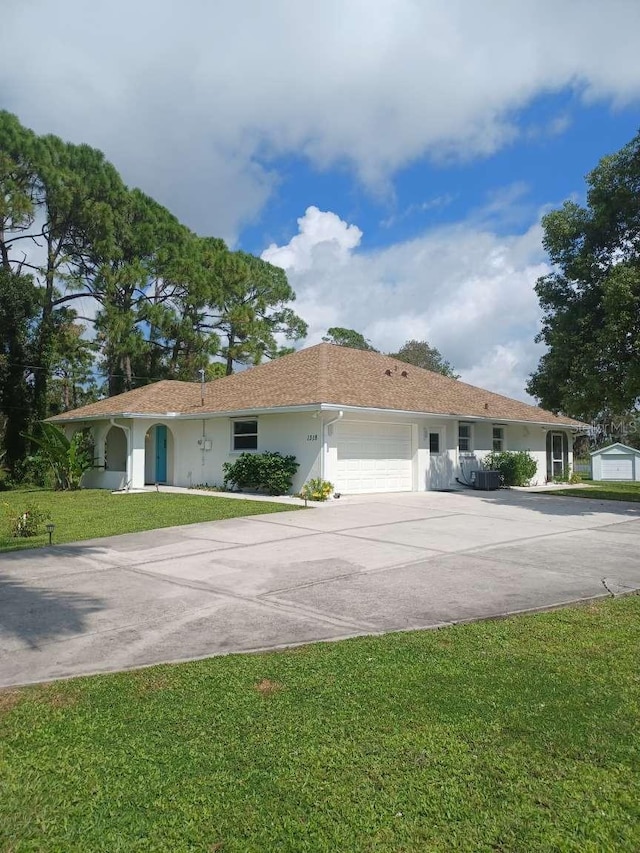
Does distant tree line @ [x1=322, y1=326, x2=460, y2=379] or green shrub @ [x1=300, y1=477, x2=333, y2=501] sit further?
distant tree line @ [x1=322, y1=326, x2=460, y2=379]

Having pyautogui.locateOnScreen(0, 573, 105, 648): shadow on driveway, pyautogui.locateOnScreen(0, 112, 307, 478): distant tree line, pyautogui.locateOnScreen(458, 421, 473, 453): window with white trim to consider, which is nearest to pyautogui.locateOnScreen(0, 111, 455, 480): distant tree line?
pyautogui.locateOnScreen(0, 112, 307, 478): distant tree line

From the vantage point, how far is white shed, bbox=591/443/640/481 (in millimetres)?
35531

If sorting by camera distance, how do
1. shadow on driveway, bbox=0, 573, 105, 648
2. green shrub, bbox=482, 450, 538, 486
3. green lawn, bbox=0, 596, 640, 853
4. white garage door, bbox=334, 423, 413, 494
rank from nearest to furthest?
green lawn, bbox=0, 596, 640, 853
shadow on driveway, bbox=0, 573, 105, 648
white garage door, bbox=334, 423, 413, 494
green shrub, bbox=482, 450, 538, 486

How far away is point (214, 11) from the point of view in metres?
10.2

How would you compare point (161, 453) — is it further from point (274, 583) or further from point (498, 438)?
point (274, 583)

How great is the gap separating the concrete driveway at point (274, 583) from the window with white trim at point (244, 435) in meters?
7.39

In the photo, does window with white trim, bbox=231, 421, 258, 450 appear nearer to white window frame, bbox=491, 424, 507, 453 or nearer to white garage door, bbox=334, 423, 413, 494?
white garage door, bbox=334, 423, 413, 494

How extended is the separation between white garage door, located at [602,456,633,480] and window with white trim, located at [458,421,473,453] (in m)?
16.7

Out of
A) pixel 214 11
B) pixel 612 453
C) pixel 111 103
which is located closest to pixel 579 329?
pixel 214 11

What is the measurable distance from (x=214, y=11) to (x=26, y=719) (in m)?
11.1

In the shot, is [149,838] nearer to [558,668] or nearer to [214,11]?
[558,668]

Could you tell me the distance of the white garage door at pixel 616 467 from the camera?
35.5 m

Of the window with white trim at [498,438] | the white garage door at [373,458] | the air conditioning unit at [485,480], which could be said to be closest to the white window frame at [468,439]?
the air conditioning unit at [485,480]

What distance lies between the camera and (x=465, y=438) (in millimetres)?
23375
